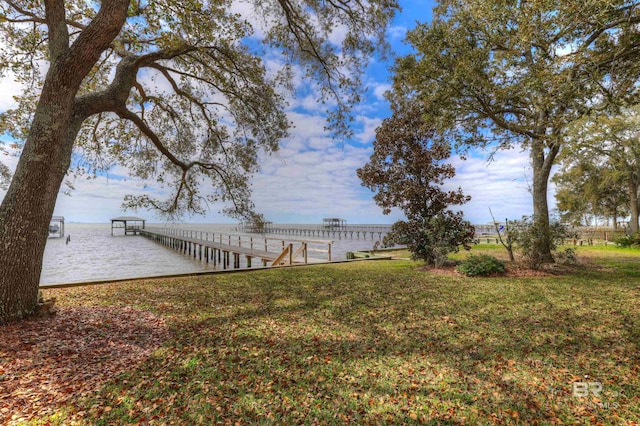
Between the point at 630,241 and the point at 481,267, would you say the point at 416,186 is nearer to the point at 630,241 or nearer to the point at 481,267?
the point at 481,267

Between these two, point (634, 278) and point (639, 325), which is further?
point (634, 278)

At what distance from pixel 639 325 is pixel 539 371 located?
2.90 m

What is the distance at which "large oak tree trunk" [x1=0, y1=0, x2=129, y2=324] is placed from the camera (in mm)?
4531

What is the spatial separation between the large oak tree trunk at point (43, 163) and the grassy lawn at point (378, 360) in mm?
1307

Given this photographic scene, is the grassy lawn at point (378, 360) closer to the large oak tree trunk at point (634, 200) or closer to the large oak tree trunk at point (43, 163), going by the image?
the large oak tree trunk at point (43, 163)

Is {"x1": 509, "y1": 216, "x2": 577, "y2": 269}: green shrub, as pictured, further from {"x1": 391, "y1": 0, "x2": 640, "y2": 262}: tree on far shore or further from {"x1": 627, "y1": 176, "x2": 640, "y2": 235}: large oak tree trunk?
{"x1": 627, "y1": 176, "x2": 640, "y2": 235}: large oak tree trunk

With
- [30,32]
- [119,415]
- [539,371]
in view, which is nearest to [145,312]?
[119,415]

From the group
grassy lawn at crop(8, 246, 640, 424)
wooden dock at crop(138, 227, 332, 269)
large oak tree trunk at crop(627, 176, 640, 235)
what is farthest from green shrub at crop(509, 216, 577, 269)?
large oak tree trunk at crop(627, 176, 640, 235)

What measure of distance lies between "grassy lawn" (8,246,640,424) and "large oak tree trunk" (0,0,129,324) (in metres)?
1.31

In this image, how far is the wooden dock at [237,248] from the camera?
13461 millimetres

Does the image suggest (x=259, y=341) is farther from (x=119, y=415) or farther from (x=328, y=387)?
(x=119, y=415)

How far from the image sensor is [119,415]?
2596 millimetres

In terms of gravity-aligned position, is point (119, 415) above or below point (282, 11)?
below

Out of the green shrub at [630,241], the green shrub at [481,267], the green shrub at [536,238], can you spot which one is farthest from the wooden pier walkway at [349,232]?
the green shrub at [481,267]
